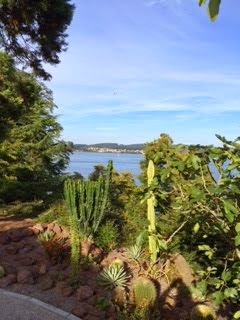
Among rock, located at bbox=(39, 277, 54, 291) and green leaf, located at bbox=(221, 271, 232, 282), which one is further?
rock, located at bbox=(39, 277, 54, 291)

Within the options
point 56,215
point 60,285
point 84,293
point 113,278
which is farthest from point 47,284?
point 56,215

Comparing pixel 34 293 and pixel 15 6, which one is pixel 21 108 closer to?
pixel 15 6

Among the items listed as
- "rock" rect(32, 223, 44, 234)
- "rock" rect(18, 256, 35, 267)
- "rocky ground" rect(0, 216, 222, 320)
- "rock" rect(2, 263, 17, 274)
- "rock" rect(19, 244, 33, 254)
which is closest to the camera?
"rocky ground" rect(0, 216, 222, 320)

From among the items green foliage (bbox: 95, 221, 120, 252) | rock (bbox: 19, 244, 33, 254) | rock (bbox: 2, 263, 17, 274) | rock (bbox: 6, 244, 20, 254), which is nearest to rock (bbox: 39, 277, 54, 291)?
rock (bbox: 2, 263, 17, 274)

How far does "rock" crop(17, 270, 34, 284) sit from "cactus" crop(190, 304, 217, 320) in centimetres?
246

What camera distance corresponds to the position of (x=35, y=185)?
15.7 m

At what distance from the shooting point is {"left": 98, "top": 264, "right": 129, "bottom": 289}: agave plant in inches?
245

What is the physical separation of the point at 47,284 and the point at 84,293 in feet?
2.00

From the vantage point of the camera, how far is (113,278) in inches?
247

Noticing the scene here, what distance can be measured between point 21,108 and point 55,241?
14.3 feet

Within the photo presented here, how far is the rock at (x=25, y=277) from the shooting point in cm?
615

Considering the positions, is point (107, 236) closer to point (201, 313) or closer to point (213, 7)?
point (201, 313)

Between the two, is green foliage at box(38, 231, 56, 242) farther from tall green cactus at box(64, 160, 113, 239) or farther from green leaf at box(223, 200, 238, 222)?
green leaf at box(223, 200, 238, 222)

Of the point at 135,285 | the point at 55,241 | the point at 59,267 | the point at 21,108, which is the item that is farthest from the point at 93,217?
the point at 21,108
